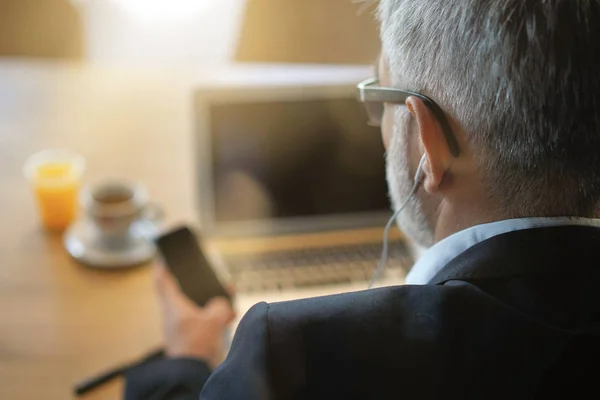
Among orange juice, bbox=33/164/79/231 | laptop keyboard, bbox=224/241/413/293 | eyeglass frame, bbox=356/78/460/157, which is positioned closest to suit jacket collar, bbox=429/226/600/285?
eyeglass frame, bbox=356/78/460/157

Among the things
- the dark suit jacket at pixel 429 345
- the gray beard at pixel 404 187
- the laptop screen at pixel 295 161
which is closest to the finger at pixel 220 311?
the laptop screen at pixel 295 161

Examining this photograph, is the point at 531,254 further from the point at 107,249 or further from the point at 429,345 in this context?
the point at 107,249

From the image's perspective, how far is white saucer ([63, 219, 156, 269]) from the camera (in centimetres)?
123

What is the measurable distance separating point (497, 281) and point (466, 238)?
9 cm

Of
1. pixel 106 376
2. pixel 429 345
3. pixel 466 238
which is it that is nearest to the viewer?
pixel 429 345

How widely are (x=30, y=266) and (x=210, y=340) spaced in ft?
1.25

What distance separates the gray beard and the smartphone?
0.36 meters

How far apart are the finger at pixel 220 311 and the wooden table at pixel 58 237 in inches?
3.7

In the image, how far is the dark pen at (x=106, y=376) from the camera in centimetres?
101

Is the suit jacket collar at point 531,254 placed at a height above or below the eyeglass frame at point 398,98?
below

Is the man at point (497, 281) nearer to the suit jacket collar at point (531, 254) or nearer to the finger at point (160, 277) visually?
the suit jacket collar at point (531, 254)

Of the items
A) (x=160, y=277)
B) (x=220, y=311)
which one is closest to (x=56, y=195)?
(x=160, y=277)

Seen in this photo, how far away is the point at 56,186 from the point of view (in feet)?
4.17

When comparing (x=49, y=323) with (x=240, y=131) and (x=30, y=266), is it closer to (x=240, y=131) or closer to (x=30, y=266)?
(x=30, y=266)
